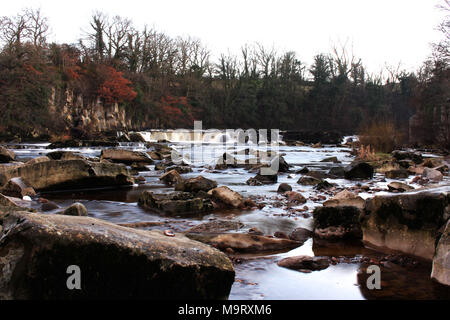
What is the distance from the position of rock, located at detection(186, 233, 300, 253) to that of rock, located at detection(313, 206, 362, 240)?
442 mm

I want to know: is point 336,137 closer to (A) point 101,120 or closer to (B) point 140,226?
(A) point 101,120

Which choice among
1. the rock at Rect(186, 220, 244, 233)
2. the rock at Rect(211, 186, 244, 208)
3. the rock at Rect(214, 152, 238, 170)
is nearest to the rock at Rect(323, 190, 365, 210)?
the rock at Rect(186, 220, 244, 233)

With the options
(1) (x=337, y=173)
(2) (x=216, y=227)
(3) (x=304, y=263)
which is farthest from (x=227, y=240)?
(1) (x=337, y=173)

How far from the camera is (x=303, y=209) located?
19.3 ft

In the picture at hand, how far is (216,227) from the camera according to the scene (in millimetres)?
4719

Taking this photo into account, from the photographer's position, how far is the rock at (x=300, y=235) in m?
4.34

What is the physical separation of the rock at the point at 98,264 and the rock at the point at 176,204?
3050 millimetres

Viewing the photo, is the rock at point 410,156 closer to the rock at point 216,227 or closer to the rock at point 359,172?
the rock at point 359,172

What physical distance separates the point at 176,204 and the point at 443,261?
150 inches

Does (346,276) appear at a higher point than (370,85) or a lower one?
lower

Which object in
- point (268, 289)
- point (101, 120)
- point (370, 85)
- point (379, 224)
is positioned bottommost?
point (268, 289)

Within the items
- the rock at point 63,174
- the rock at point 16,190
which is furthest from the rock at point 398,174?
the rock at point 16,190

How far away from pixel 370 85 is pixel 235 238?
57059 mm

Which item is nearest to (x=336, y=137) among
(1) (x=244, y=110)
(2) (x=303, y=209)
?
(1) (x=244, y=110)
